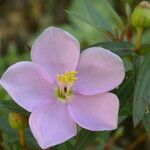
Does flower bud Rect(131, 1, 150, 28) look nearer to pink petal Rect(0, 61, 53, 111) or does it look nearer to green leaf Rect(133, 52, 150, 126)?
green leaf Rect(133, 52, 150, 126)

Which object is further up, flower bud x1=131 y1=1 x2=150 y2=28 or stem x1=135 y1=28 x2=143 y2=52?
flower bud x1=131 y1=1 x2=150 y2=28

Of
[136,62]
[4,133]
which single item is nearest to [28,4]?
[4,133]

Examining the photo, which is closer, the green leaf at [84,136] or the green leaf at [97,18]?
the green leaf at [84,136]

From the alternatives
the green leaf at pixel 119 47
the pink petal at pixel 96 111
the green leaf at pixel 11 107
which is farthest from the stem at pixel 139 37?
the green leaf at pixel 11 107

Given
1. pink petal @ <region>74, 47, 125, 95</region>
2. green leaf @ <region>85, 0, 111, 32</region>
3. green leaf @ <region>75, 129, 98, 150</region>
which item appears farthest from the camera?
green leaf @ <region>85, 0, 111, 32</region>

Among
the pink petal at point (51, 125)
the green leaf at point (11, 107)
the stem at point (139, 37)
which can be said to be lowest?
the pink petal at point (51, 125)

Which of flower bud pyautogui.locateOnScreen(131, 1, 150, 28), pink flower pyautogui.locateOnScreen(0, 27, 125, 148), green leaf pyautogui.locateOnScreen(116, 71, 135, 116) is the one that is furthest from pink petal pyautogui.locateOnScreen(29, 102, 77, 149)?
flower bud pyautogui.locateOnScreen(131, 1, 150, 28)

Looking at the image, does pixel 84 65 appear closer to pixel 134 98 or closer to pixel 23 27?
pixel 134 98

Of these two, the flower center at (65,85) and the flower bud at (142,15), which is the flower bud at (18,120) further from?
the flower bud at (142,15)
